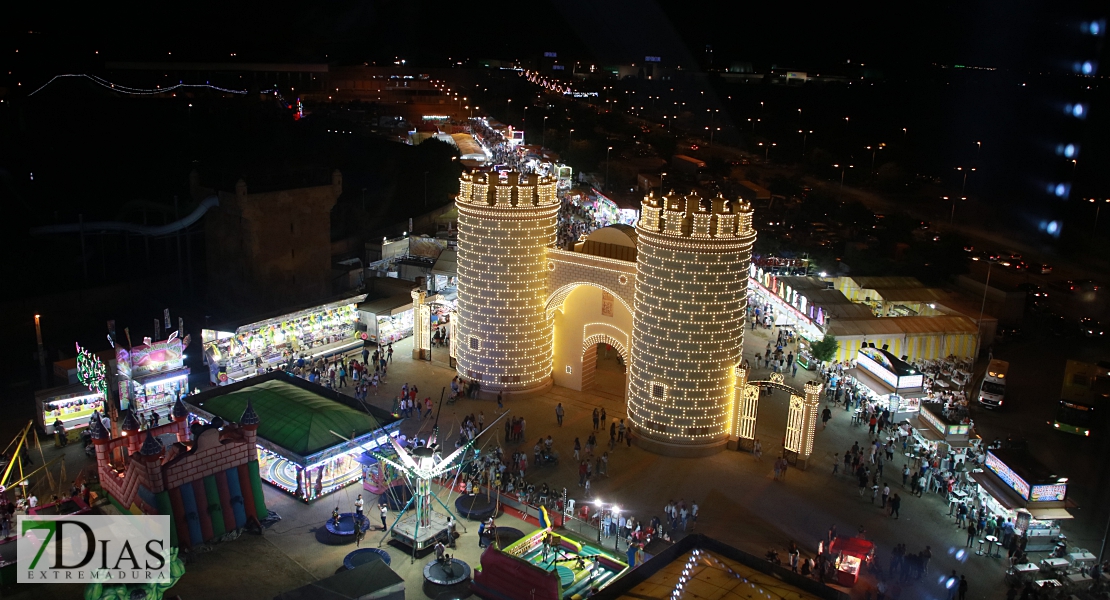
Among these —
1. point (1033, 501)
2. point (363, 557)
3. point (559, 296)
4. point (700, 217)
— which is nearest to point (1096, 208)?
point (1033, 501)

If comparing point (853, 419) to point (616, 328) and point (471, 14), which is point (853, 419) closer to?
point (616, 328)

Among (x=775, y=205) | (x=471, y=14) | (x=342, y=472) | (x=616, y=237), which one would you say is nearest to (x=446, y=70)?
(x=471, y=14)

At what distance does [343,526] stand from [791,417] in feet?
40.6

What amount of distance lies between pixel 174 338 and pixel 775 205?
46.3m

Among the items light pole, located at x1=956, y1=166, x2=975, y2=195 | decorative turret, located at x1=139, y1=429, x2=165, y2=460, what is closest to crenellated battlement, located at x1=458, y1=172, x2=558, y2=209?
decorative turret, located at x1=139, y1=429, x2=165, y2=460

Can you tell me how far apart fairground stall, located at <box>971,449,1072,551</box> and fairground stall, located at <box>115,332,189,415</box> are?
75.9ft

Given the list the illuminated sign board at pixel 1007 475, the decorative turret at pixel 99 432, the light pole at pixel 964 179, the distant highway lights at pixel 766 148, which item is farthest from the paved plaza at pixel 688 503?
the distant highway lights at pixel 766 148

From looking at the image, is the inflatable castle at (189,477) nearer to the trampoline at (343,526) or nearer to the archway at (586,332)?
the trampoline at (343,526)

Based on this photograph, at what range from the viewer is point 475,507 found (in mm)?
20625

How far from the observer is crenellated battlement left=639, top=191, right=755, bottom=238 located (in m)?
23.6

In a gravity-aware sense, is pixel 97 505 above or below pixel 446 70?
below

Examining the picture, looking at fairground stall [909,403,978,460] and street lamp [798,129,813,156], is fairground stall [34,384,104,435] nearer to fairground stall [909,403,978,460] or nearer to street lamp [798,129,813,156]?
fairground stall [909,403,978,460]

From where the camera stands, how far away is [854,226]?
A: 55281 mm

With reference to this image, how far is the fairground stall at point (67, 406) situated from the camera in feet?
78.8
